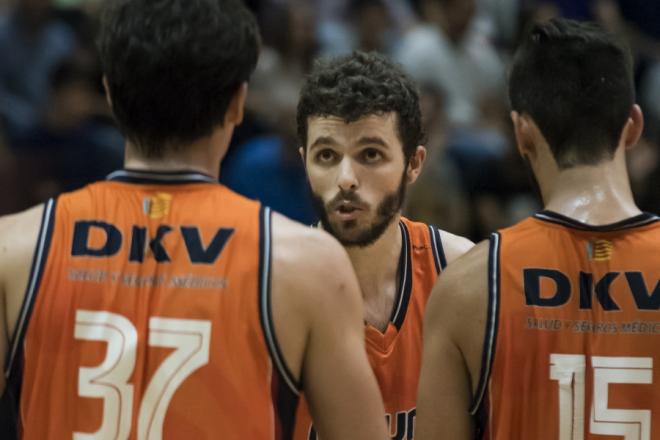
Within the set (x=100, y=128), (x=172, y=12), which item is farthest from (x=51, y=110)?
(x=172, y=12)

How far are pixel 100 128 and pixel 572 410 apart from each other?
17.7 feet

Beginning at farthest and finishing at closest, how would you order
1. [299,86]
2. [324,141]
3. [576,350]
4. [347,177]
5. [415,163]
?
[299,86]
[415,163]
[324,141]
[347,177]
[576,350]

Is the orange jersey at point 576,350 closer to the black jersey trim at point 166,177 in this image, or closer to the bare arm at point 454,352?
the bare arm at point 454,352

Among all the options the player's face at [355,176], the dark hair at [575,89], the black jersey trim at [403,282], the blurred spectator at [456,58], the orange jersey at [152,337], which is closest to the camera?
the orange jersey at [152,337]

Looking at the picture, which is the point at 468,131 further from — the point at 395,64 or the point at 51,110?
the point at 395,64

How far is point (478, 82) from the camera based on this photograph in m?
9.42

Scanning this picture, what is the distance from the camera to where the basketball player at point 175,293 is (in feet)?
9.10

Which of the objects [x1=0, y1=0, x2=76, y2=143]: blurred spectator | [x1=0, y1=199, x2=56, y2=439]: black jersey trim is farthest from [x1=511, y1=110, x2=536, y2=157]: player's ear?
[x1=0, y1=0, x2=76, y2=143]: blurred spectator

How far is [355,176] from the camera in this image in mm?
4125

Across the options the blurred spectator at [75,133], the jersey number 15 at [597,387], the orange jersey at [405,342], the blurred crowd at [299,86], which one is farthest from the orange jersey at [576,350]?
the blurred spectator at [75,133]

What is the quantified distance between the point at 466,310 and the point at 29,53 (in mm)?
6113

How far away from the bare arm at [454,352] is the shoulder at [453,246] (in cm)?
86

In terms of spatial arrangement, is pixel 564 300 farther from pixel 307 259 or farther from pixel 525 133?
pixel 307 259

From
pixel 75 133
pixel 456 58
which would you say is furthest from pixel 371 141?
pixel 456 58
